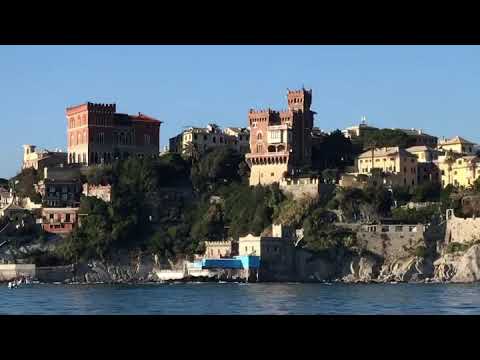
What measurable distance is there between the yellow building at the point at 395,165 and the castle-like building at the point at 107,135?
1179cm

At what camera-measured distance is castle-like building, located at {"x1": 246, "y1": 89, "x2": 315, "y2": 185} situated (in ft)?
173

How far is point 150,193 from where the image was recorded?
54156 millimetres

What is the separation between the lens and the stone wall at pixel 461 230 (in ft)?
150

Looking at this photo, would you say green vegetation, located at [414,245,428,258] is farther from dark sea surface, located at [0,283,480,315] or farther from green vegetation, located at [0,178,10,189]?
green vegetation, located at [0,178,10,189]

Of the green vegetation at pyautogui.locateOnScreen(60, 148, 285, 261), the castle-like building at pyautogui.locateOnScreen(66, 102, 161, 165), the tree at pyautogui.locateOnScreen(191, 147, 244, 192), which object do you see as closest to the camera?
the green vegetation at pyautogui.locateOnScreen(60, 148, 285, 261)

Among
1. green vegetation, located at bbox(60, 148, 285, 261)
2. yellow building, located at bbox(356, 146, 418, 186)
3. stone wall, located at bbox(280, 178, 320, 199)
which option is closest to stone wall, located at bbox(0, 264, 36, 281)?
green vegetation, located at bbox(60, 148, 285, 261)

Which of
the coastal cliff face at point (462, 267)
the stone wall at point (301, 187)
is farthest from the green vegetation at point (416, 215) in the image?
the stone wall at point (301, 187)

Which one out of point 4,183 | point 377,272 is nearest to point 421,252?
point 377,272

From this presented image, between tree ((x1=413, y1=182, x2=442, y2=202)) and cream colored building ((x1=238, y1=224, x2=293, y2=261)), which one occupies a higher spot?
tree ((x1=413, y1=182, x2=442, y2=202))

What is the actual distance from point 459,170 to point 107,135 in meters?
17.4

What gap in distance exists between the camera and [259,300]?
3262 centimetres

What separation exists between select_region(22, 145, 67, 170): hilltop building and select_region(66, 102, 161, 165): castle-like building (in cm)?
50
